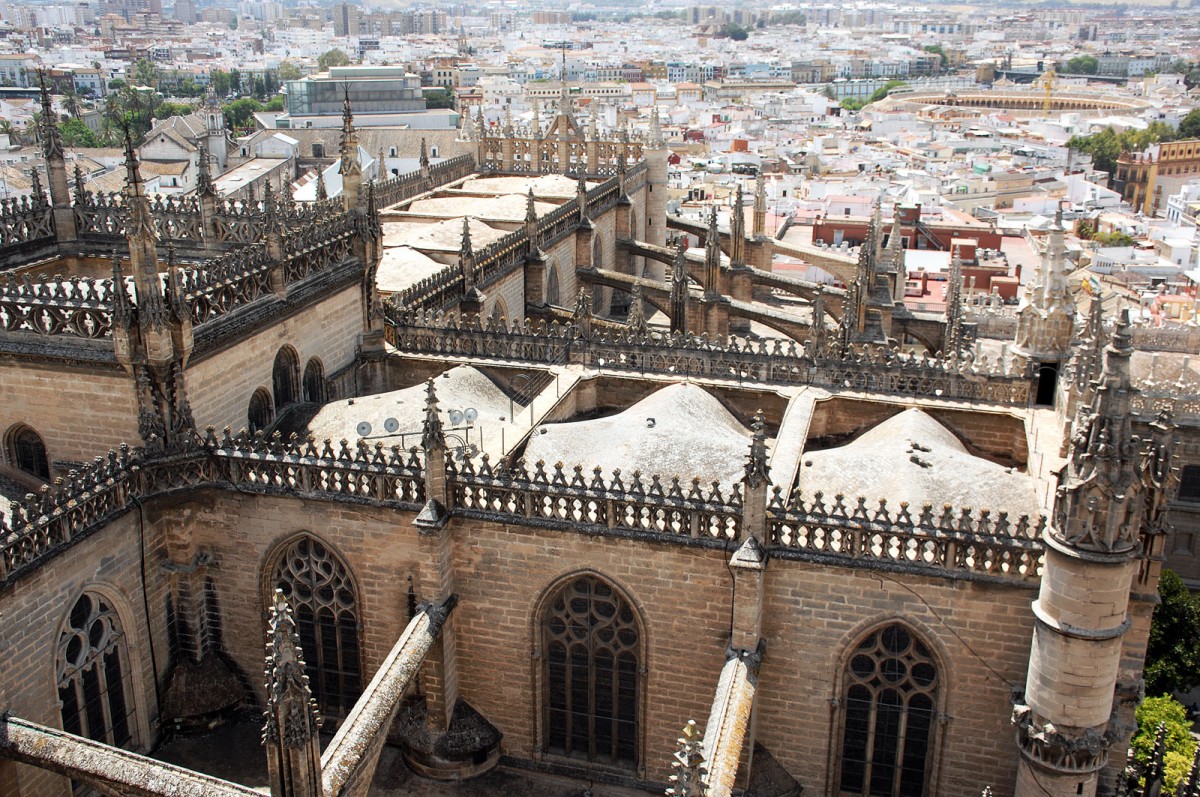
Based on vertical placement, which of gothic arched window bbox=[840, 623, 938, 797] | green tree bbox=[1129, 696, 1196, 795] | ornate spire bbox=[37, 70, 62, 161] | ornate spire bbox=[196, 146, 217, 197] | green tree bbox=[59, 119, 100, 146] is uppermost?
ornate spire bbox=[37, 70, 62, 161]

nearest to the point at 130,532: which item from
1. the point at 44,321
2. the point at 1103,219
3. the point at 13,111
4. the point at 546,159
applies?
the point at 44,321

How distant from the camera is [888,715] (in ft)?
65.7

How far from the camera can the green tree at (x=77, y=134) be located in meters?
159

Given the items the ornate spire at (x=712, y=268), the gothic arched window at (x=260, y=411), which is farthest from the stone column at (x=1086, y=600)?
the ornate spire at (x=712, y=268)

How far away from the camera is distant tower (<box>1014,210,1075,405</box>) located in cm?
2605

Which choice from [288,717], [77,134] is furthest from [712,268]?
[77,134]

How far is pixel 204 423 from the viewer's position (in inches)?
882

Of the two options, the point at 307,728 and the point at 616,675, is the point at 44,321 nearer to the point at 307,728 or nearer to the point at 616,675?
the point at 307,728

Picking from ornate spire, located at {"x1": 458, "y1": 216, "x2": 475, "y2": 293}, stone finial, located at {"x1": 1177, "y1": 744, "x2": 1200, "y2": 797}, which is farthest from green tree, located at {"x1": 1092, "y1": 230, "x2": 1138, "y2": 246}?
stone finial, located at {"x1": 1177, "y1": 744, "x2": 1200, "y2": 797}

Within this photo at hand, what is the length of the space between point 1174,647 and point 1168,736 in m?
8.22

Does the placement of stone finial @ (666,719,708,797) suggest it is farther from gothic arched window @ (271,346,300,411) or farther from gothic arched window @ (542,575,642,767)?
gothic arched window @ (271,346,300,411)

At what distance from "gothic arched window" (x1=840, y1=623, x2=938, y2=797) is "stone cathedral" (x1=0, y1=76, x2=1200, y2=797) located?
0.20 ft

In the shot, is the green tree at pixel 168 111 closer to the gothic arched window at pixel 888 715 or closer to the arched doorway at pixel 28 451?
the arched doorway at pixel 28 451

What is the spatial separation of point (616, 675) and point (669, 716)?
1.22 m
